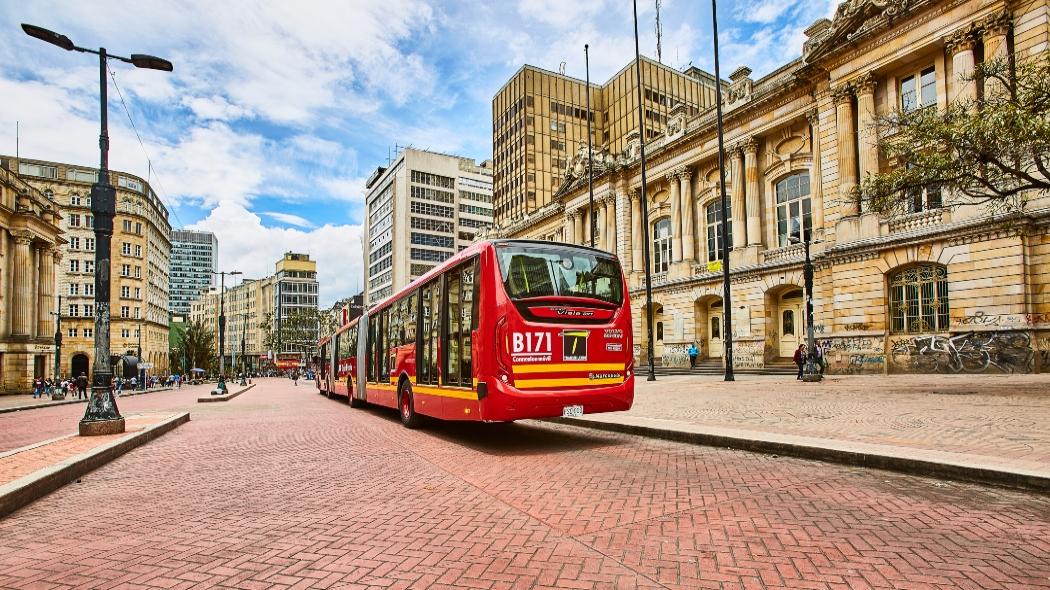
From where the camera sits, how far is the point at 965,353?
71.7 ft

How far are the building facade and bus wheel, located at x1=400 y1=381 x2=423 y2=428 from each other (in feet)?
224

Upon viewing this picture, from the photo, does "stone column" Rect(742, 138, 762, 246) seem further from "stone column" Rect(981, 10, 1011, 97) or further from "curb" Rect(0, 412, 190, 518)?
"curb" Rect(0, 412, 190, 518)

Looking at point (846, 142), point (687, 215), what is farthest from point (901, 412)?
point (687, 215)

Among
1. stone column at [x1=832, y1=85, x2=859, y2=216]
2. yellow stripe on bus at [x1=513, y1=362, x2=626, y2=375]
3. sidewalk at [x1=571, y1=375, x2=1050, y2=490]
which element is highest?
stone column at [x1=832, y1=85, x2=859, y2=216]

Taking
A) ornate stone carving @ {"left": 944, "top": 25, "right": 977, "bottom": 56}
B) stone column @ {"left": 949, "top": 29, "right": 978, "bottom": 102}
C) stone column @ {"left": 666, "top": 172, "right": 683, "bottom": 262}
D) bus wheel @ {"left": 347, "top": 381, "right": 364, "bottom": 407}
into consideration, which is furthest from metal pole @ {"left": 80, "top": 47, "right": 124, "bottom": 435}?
stone column @ {"left": 666, "top": 172, "right": 683, "bottom": 262}

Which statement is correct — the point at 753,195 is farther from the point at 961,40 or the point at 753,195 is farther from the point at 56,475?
the point at 56,475

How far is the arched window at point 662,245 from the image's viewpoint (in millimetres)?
40812

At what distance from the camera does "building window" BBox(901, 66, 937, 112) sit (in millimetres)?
24547

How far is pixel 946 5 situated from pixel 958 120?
1245 centimetres

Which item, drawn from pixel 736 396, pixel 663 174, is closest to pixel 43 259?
pixel 663 174

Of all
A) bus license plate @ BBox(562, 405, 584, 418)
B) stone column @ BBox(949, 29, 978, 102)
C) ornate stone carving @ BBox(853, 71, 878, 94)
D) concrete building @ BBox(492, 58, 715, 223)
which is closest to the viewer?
bus license plate @ BBox(562, 405, 584, 418)

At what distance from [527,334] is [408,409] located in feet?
16.1

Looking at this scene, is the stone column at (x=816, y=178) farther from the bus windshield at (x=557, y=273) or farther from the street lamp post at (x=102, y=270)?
the street lamp post at (x=102, y=270)

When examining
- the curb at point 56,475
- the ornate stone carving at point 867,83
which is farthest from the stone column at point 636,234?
the curb at point 56,475
